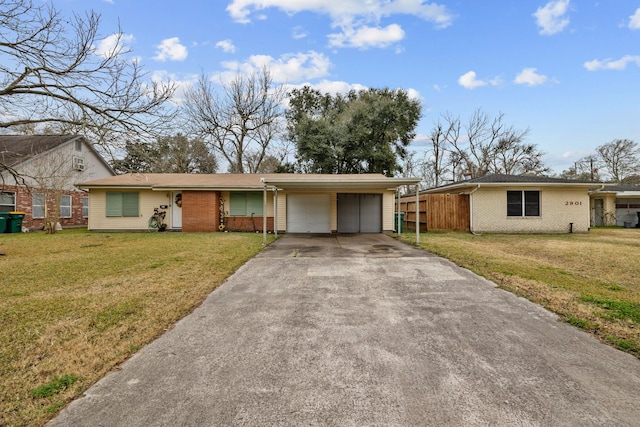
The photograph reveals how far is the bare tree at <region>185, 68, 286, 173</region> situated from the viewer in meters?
23.7

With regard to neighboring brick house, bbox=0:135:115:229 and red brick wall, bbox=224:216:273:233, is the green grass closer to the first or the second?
red brick wall, bbox=224:216:273:233

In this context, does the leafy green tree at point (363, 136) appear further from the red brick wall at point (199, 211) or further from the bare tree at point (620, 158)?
the bare tree at point (620, 158)

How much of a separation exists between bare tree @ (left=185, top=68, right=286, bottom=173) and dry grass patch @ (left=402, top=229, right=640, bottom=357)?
19.3 m

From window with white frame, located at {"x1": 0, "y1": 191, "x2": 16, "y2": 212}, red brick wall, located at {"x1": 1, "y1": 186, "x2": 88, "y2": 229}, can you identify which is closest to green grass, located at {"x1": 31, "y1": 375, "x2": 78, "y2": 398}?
red brick wall, located at {"x1": 1, "y1": 186, "x2": 88, "y2": 229}

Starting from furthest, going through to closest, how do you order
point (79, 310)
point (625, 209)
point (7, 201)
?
point (625, 209), point (7, 201), point (79, 310)

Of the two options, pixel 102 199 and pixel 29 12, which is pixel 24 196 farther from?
pixel 29 12

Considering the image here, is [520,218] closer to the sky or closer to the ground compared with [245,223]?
closer to the sky

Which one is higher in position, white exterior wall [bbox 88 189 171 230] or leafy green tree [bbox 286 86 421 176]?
leafy green tree [bbox 286 86 421 176]

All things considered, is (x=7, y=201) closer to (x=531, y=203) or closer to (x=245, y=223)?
(x=245, y=223)

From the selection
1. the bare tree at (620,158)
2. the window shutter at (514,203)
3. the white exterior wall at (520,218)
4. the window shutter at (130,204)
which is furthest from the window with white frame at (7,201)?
the bare tree at (620,158)

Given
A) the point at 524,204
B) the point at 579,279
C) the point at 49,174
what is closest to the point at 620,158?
the point at 524,204

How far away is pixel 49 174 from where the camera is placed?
50.6ft

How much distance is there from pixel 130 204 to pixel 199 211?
3.55 meters

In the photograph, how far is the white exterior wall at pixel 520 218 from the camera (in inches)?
548
